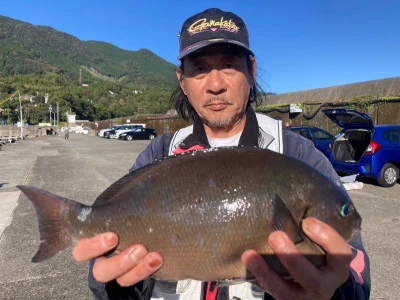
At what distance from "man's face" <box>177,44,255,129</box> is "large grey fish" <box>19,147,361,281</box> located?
1.63 feet

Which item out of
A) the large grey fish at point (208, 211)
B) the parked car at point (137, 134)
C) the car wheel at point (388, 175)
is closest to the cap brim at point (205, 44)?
the large grey fish at point (208, 211)

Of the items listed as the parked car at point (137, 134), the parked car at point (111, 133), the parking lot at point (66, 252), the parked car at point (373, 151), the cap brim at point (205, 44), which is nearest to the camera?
the cap brim at point (205, 44)

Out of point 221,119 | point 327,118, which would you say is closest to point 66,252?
point 221,119

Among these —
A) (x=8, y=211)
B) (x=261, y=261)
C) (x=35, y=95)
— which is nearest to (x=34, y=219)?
(x=8, y=211)

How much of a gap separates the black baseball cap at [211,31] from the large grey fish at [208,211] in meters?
0.73

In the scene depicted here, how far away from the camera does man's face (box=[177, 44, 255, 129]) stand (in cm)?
227

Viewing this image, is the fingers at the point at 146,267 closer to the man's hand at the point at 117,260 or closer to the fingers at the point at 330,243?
the man's hand at the point at 117,260

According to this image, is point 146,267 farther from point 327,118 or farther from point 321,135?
point 327,118

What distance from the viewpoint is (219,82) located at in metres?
2.24

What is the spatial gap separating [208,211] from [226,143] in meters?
0.75

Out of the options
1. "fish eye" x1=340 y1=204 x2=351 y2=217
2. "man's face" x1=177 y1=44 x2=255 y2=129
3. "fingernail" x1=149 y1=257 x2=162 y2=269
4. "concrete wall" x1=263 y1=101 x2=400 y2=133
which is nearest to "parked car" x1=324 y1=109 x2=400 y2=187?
"concrete wall" x1=263 y1=101 x2=400 y2=133

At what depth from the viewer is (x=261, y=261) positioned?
157 cm

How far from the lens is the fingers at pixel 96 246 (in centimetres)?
169

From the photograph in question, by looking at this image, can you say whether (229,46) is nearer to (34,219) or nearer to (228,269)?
(228,269)
